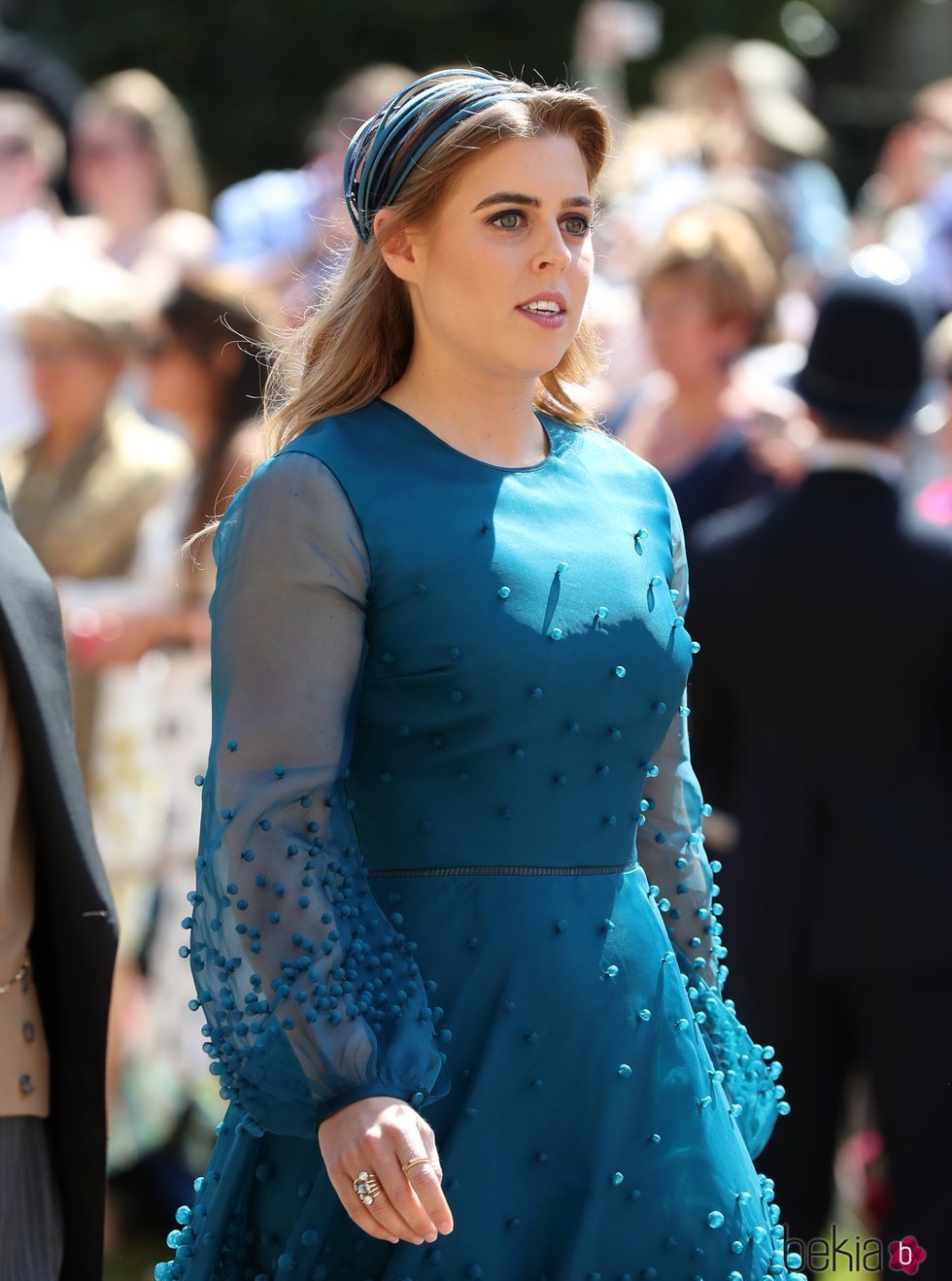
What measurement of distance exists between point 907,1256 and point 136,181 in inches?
248

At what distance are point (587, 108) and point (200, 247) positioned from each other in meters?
6.15

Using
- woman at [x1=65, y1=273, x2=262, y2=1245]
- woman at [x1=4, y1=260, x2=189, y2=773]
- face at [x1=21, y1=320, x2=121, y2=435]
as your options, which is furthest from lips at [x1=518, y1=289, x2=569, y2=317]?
face at [x1=21, y1=320, x2=121, y2=435]

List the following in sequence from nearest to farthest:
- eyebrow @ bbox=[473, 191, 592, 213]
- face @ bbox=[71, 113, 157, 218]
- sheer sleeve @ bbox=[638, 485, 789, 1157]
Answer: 1. eyebrow @ bbox=[473, 191, 592, 213]
2. sheer sleeve @ bbox=[638, 485, 789, 1157]
3. face @ bbox=[71, 113, 157, 218]

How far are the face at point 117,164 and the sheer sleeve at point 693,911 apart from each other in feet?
21.8

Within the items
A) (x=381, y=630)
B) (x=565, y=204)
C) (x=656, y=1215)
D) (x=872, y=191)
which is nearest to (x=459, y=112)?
→ (x=565, y=204)

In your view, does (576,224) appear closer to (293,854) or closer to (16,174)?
(293,854)

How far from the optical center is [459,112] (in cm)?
265

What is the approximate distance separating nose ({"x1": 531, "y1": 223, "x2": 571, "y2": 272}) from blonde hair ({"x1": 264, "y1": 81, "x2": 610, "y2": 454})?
0.13 metres

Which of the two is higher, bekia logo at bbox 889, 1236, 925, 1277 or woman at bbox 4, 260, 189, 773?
woman at bbox 4, 260, 189, 773

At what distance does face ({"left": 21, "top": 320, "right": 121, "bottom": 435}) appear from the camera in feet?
19.5

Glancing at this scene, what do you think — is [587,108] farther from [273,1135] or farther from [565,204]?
[273,1135]

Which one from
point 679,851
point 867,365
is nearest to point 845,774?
point 867,365

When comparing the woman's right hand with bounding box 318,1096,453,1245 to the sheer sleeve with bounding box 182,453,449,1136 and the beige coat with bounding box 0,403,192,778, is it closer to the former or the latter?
the sheer sleeve with bounding box 182,453,449,1136

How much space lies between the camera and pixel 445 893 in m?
2.58
